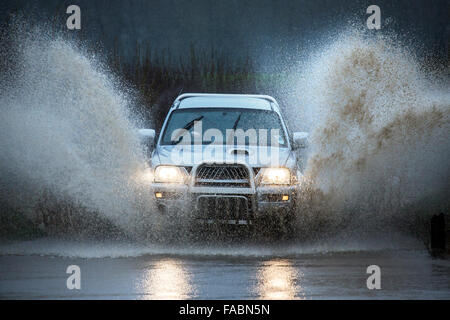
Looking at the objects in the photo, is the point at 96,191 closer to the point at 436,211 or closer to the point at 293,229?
the point at 293,229

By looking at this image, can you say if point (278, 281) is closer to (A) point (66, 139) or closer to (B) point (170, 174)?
→ (B) point (170, 174)

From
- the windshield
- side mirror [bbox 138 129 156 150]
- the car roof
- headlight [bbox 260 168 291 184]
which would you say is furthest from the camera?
the car roof

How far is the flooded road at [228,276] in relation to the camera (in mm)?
8773

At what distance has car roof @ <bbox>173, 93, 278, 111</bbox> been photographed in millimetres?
14164

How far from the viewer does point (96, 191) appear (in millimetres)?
13602

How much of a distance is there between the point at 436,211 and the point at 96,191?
553 centimetres

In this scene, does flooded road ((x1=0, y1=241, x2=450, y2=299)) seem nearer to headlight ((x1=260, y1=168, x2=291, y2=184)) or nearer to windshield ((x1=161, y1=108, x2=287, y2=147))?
headlight ((x1=260, y1=168, x2=291, y2=184))

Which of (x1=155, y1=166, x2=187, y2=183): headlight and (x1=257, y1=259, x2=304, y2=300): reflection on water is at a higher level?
(x1=155, y1=166, x2=187, y2=183): headlight

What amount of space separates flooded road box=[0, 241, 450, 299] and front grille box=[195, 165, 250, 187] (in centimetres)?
89

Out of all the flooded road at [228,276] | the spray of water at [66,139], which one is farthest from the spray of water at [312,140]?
the flooded road at [228,276]

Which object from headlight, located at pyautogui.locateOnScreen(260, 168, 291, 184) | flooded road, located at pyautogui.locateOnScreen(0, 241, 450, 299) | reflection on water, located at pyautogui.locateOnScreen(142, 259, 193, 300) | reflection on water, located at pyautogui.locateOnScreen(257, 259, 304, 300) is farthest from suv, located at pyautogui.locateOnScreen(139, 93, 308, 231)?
reflection on water, located at pyautogui.locateOnScreen(142, 259, 193, 300)

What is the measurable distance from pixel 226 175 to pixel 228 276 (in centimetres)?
252

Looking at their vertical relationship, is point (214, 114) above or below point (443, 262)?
above
